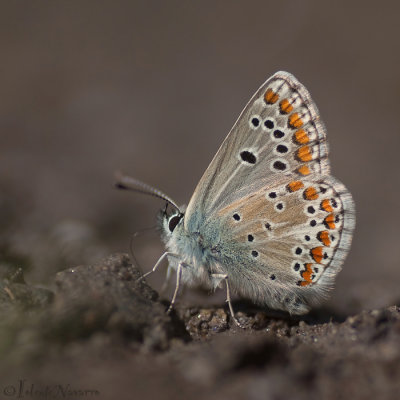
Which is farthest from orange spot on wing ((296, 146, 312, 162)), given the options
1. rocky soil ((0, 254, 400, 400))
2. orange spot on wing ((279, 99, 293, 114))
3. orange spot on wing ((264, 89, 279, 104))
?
rocky soil ((0, 254, 400, 400))

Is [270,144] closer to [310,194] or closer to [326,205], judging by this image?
[310,194]

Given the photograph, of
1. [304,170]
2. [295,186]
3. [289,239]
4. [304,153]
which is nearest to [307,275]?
[289,239]

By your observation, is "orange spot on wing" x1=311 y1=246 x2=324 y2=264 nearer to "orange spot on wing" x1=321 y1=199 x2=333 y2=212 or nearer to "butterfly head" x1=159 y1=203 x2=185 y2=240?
"orange spot on wing" x1=321 y1=199 x2=333 y2=212

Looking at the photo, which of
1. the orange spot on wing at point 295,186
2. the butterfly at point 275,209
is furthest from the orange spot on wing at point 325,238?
the orange spot on wing at point 295,186

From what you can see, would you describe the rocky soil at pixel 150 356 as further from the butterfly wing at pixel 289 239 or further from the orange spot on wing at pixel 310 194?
the orange spot on wing at pixel 310 194

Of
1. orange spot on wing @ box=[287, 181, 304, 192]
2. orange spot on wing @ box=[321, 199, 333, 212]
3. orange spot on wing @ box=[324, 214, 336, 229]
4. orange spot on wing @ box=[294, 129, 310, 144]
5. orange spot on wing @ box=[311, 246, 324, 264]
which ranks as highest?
orange spot on wing @ box=[294, 129, 310, 144]

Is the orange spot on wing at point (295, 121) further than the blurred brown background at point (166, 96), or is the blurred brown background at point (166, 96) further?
the blurred brown background at point (166, 96)
